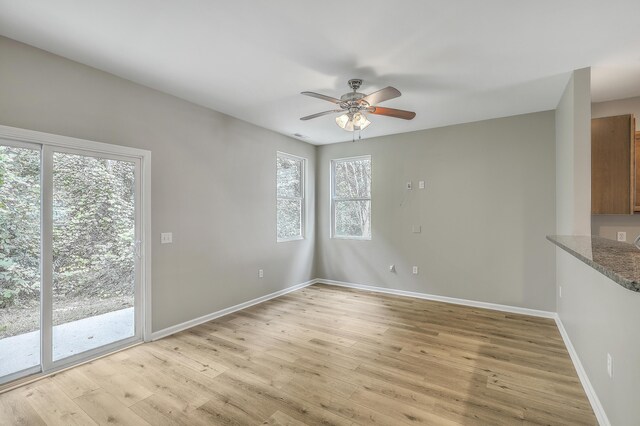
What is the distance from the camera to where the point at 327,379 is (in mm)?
2420

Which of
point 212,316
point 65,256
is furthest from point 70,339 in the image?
point 212,316

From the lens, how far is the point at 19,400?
214 centimetres

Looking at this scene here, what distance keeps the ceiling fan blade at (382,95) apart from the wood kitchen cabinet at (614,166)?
228cm

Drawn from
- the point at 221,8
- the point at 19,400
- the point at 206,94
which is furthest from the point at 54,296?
the point at 221,8

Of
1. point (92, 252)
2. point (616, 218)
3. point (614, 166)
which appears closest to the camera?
point (92, 252)

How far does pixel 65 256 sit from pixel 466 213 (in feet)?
15.4

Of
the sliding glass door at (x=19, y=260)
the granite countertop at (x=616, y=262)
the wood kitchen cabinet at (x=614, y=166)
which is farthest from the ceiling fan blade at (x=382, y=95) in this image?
the sliding glass door at (x=19, y=260)

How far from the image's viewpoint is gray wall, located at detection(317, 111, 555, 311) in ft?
12.7

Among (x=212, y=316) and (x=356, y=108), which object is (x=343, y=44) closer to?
(x=356, y=108)

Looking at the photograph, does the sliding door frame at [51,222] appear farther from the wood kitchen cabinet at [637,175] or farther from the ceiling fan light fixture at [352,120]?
the wood kitchen cabinet at [637,175]

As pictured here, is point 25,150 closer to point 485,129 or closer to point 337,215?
point 337,215

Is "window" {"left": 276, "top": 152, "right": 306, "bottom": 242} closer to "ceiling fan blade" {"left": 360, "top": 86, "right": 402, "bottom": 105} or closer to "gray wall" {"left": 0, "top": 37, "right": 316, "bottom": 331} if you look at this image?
"gray wall" {"left": 0, "top": 37, "right": 316, "bottom": 331}

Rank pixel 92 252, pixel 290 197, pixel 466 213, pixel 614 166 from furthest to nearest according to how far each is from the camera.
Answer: pixel 290 197 → pixel 466 213 → pixel 614 166 → pixel 92 252

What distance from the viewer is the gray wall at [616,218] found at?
10.9 ft
